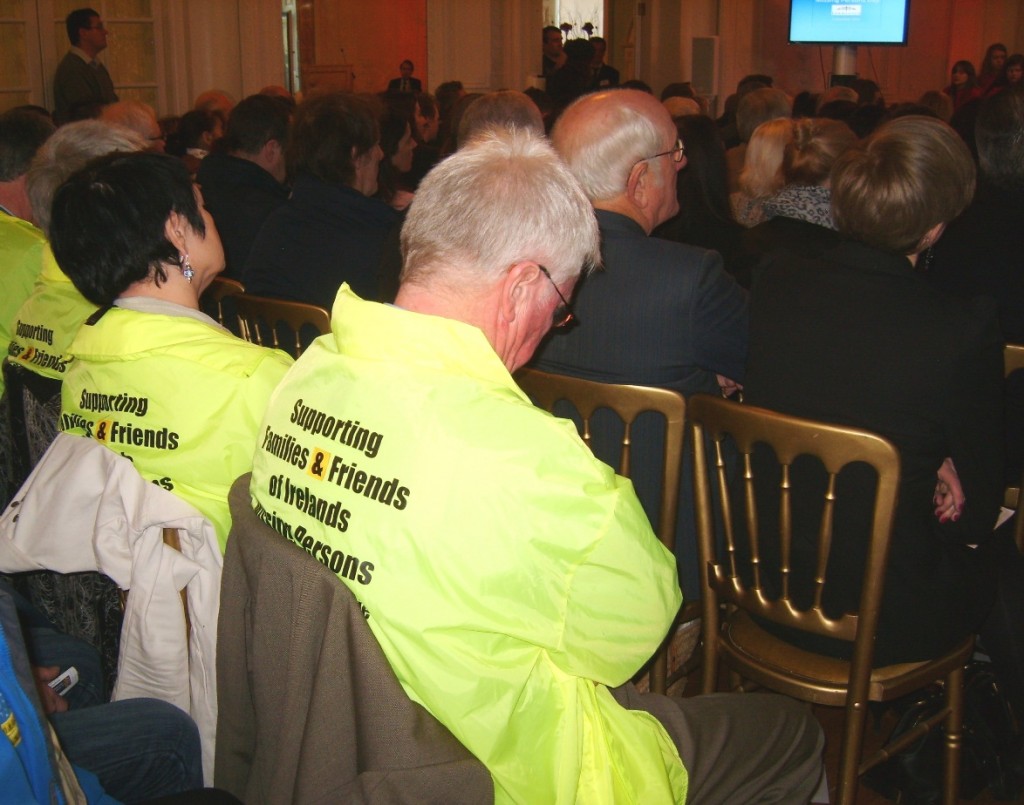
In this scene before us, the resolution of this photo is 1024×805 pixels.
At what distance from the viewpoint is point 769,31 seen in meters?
12.1

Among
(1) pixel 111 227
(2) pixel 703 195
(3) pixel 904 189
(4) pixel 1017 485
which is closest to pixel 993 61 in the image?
(2) pixel 703 195

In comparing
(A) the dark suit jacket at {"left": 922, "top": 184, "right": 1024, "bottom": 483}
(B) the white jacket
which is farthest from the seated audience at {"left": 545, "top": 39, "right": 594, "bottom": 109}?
(B) the white jacket

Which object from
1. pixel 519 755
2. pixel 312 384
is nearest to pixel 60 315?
pixel 312 384

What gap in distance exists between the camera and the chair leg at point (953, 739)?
1993 mm

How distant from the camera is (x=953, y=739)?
2033mm

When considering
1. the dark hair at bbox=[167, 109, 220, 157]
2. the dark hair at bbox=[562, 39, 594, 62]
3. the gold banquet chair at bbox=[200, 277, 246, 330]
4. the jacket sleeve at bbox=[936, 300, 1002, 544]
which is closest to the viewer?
the jacket sleeve at bbox=[936, 300, 1002, 544]

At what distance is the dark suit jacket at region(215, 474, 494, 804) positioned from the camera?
1108 mm

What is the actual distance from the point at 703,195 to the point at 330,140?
1284 mm

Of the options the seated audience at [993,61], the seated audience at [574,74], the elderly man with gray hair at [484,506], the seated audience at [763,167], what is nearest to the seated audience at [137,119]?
the seated audience at [763,167]

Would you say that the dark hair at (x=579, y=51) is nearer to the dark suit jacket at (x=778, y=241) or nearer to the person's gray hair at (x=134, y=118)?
the person's gray hair at (x=134, y=118)

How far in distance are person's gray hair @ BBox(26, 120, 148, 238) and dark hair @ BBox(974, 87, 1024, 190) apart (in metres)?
2.29

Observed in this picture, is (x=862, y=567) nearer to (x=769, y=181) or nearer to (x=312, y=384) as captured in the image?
(x=312, y=384)

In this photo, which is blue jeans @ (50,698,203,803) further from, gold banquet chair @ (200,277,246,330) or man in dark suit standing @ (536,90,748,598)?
gold banquet chair @ (200,277,246,330)

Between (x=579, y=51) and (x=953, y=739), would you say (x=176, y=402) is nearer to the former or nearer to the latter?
(x=953, y=739)
